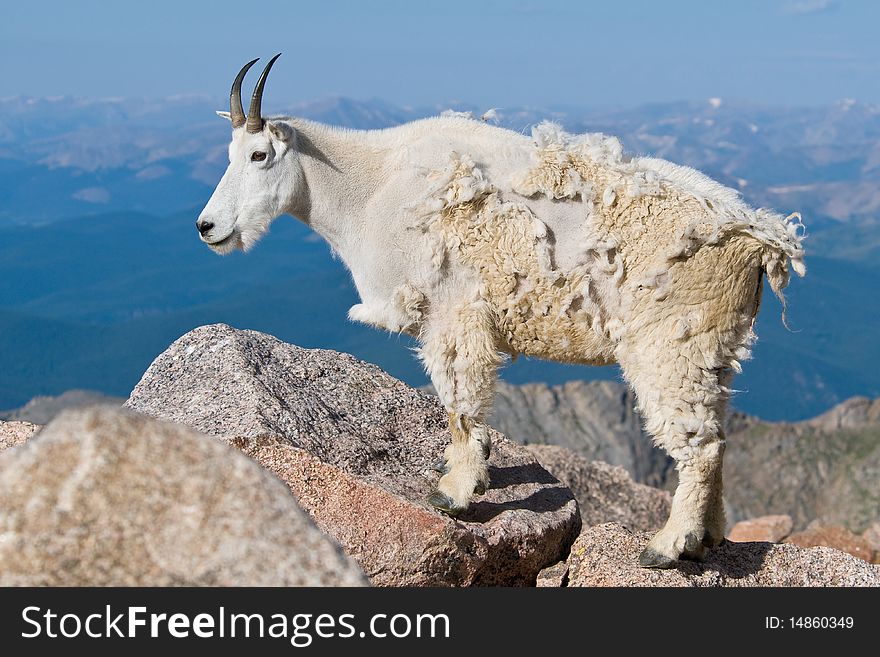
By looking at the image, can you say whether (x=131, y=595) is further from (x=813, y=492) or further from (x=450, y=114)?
(x=813, y=492)

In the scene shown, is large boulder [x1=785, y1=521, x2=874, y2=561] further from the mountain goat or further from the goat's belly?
the goat's belly

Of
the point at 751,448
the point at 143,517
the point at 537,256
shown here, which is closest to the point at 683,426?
the point at 537,256

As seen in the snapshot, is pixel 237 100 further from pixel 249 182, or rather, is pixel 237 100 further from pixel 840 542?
pixel 840 542

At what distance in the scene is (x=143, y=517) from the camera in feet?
10.5

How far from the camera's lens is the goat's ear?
6.62 metres

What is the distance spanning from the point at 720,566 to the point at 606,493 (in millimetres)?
5224

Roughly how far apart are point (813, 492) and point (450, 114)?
32.2 m

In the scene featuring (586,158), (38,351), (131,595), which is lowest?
(38,351)

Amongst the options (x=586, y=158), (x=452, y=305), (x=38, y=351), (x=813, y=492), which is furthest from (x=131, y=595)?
(x=38, y=351)

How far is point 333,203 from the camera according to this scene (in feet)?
22.8

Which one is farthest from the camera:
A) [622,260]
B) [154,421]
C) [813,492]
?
[813,492]

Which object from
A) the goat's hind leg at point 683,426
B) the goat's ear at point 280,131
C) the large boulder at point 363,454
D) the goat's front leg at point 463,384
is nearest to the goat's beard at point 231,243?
the goat's ear at point 280,131

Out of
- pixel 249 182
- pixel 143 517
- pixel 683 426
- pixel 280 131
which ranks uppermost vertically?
pixel 280 131

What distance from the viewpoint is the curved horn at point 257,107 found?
255 inches
